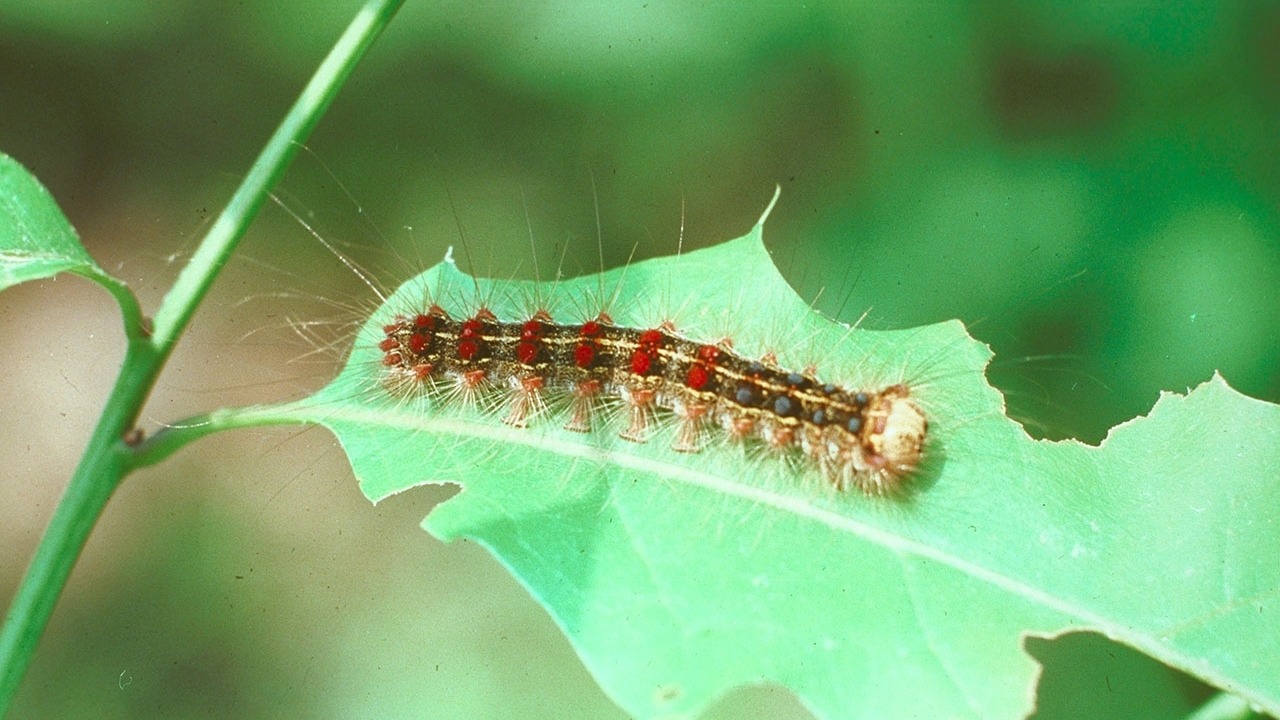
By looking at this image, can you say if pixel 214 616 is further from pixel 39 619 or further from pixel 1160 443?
pixel 1160 443

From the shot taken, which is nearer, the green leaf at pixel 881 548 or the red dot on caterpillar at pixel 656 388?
the green leaf at pixel 881 548

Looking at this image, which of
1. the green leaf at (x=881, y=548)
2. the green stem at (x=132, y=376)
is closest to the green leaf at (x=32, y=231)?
the green stem at (x=132, y=376)

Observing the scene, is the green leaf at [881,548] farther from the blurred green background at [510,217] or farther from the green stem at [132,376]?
the blurred green background at [510,217]

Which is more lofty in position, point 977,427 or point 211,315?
point 977,427

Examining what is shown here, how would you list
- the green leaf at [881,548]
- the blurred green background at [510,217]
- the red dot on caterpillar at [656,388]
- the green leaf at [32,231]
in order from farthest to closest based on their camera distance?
the blurred green background at [510,217], the red dot on caterpillar at [656,388], the green leaf at [32,231], the green leaf at [881,548]

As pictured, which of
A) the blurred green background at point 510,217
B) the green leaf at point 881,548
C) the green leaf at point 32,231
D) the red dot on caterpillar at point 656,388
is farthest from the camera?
the blurred green background at point 510,217

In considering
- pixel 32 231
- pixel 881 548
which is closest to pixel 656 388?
pixel 881 548

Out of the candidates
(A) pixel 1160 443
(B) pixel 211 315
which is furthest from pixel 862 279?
(B) pixel 211 315

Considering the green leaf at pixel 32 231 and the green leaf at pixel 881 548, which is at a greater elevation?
the green leaf at pixel 32 231
